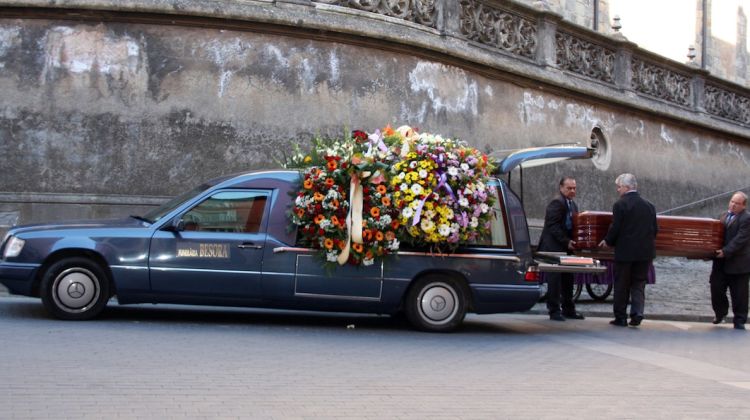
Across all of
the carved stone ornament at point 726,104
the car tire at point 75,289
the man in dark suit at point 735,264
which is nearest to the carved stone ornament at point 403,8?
the man in dark suit at point 735,264

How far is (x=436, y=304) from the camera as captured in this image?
34.3 feet

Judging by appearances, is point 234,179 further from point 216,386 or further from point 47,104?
point 47,104

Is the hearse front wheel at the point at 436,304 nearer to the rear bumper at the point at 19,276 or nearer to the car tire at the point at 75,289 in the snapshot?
the car tire at the point at 75,289

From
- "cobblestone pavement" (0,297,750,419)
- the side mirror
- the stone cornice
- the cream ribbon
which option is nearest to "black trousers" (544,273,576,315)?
"cobblestone pavement" (0,297,750,419)

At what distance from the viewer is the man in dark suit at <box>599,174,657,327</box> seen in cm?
1210

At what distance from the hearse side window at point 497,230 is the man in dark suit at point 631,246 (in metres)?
2.16

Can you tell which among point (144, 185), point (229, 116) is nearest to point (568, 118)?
point (229, 116)

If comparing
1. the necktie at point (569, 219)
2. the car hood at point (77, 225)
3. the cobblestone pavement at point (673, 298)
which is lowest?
the cobblestone pavement at point (673, 298)

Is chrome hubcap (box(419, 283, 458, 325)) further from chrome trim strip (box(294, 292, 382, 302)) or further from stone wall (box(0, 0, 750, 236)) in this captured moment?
stone wall (box(0, 0, 750, 236))

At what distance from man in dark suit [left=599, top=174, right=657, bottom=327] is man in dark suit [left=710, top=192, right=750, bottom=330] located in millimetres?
1479

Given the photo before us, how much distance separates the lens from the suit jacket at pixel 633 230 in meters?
12.1

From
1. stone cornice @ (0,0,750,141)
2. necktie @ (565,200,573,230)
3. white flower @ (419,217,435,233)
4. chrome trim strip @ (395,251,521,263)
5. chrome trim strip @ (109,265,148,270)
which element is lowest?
chrome trim strip @ (109,265,148,270)

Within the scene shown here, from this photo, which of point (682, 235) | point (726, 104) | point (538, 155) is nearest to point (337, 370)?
point (538, 155)

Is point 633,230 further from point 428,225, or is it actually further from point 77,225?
point 77,225
